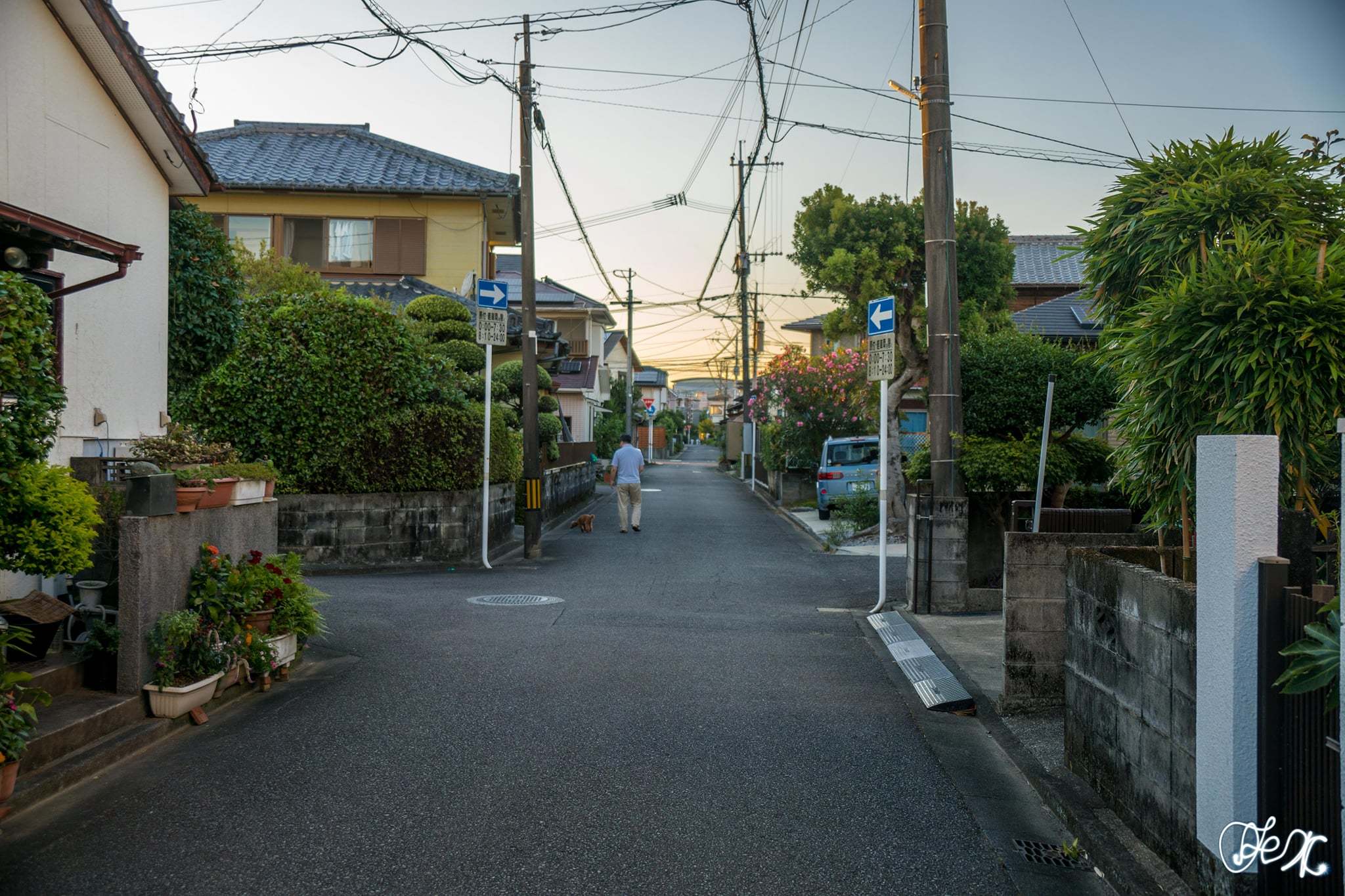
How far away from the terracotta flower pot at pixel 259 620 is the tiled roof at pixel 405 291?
16.5 metres

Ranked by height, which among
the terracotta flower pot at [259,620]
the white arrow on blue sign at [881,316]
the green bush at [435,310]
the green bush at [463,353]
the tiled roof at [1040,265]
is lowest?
the terracotta flower pot at [259,620]

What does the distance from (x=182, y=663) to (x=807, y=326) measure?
4234 cm

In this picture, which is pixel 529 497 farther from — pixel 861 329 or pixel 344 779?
pixel 344 779

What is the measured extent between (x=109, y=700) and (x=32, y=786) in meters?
1.06

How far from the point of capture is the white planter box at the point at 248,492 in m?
6.88

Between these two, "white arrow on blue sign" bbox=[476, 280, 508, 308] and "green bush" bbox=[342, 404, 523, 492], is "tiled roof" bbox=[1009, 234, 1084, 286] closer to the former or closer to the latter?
"white arrow on blue sign" bbox=[476, 280, 508, 308]

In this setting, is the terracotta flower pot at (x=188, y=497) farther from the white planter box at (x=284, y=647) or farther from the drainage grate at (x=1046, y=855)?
the drainage grate at (x=1046, y=855)

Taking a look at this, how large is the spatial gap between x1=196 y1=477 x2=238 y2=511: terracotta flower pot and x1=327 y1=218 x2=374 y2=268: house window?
19.7 metres

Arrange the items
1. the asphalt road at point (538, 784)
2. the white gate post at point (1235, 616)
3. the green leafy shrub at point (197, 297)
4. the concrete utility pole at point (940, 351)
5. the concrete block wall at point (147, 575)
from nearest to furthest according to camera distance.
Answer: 1. the white gate post at point (1235, 616)
2. the asphalt road at point (538, 784)
3. the concrete block wall at point (147, 575)
4. the green leafy shrub at point (197, 297)
5. the concrete utility pole at point (940, 351)

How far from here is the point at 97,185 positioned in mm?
8117

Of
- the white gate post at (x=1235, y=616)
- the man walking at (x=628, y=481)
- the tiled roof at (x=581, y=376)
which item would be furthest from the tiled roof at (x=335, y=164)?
the white gate post at (x=1235, y=616)

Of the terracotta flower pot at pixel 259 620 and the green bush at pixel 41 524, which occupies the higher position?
the green bush at pixel 41 524

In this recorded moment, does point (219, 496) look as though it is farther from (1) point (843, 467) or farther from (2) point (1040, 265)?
(2) point (1040, 265)

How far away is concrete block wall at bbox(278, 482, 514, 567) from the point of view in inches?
512
